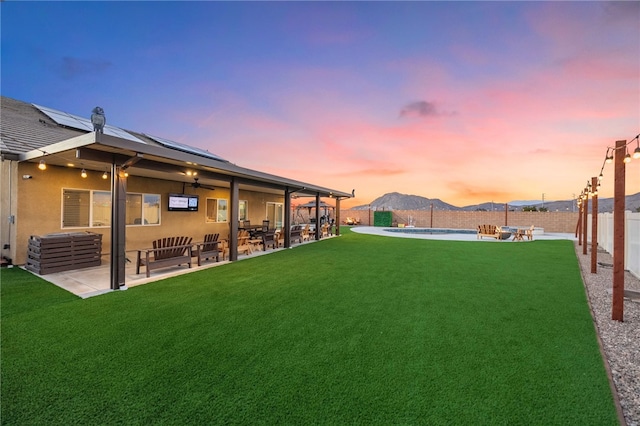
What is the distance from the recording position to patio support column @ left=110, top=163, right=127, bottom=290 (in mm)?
5789

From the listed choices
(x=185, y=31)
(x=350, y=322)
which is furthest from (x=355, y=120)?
(x=350, y=322)

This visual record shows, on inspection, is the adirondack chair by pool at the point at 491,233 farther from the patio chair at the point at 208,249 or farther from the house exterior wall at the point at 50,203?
the house exterior wall at the point at 50,203

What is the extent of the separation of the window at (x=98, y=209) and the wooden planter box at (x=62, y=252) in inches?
51.3

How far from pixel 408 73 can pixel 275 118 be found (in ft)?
24.0

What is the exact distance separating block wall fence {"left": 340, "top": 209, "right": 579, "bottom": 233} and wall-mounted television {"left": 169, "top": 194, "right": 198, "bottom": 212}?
22.5 meters

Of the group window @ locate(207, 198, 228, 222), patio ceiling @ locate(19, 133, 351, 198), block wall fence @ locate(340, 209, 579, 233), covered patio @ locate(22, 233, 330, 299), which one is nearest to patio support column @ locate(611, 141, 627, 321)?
patio ceiling @ locate(19, 133, 351, 198)

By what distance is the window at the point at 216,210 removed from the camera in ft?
44.4

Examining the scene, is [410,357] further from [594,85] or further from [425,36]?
[594,85]

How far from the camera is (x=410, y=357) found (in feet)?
10.3

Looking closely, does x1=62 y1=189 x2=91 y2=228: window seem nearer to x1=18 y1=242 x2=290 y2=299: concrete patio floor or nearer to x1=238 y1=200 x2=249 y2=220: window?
x1=18 y1=242 x2=290 y2=299: concrete patio floor

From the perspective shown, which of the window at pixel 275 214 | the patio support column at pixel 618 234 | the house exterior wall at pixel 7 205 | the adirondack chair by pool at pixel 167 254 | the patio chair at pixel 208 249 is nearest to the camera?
the patio support column at pixel 618 234

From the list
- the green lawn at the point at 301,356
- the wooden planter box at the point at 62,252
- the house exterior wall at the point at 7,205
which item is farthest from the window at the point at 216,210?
the green lawn at the point at 301,356

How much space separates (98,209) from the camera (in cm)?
909

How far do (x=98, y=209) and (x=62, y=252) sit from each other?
7.55 feet
